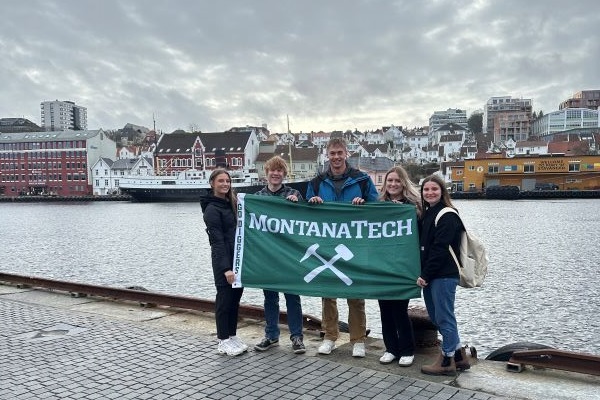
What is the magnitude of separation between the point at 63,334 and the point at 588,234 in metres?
32.1

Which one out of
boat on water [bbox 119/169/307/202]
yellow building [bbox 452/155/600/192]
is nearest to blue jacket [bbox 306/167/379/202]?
boat on water [bbox 119/169/307/202]

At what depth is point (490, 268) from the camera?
20.5m

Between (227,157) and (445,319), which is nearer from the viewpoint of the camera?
(445,319)

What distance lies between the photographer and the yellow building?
79.2 metres

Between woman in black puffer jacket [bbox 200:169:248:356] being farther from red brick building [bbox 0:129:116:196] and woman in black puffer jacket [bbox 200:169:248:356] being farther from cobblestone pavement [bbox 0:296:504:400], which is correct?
red brick building [bbox 0:129:116:196]

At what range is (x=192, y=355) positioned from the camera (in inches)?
253

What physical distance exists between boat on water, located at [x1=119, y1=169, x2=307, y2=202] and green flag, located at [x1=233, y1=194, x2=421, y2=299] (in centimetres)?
7738

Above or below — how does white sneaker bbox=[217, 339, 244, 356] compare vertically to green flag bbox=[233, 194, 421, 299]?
below

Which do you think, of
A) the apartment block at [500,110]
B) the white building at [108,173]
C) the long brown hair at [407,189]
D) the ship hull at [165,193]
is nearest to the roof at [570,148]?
the ship hull at [165,193]

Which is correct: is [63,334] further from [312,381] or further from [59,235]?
[59,235]

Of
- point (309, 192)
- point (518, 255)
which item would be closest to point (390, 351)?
point (309, 192)

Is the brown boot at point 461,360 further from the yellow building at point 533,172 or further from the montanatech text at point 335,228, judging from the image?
the yellow building at point 533,172

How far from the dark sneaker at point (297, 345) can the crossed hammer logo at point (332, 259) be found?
0.75 meters

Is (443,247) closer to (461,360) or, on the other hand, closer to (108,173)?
(461,360)
